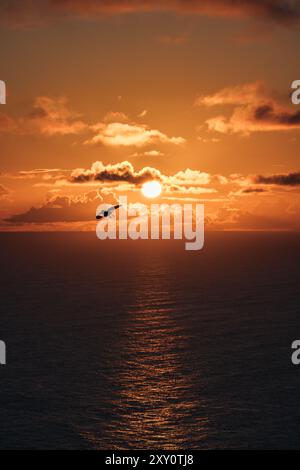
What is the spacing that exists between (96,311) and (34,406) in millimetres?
66110

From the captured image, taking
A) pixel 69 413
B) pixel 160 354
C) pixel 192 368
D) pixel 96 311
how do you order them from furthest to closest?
pixel 96 311, pixel 160 354, pixel 192 368, pixel 69 413

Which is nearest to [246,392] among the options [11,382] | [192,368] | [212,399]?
[212,399]

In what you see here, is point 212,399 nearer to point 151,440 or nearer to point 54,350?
point 151,440

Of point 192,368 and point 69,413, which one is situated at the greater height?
point 192,368

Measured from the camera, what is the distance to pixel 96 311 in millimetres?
149125

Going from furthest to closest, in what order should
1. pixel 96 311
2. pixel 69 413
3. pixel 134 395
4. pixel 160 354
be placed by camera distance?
pixel 96 311 < pixel 160 354 < pixel 134 395 < pixel 69 413

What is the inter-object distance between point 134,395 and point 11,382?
64.5 feet
